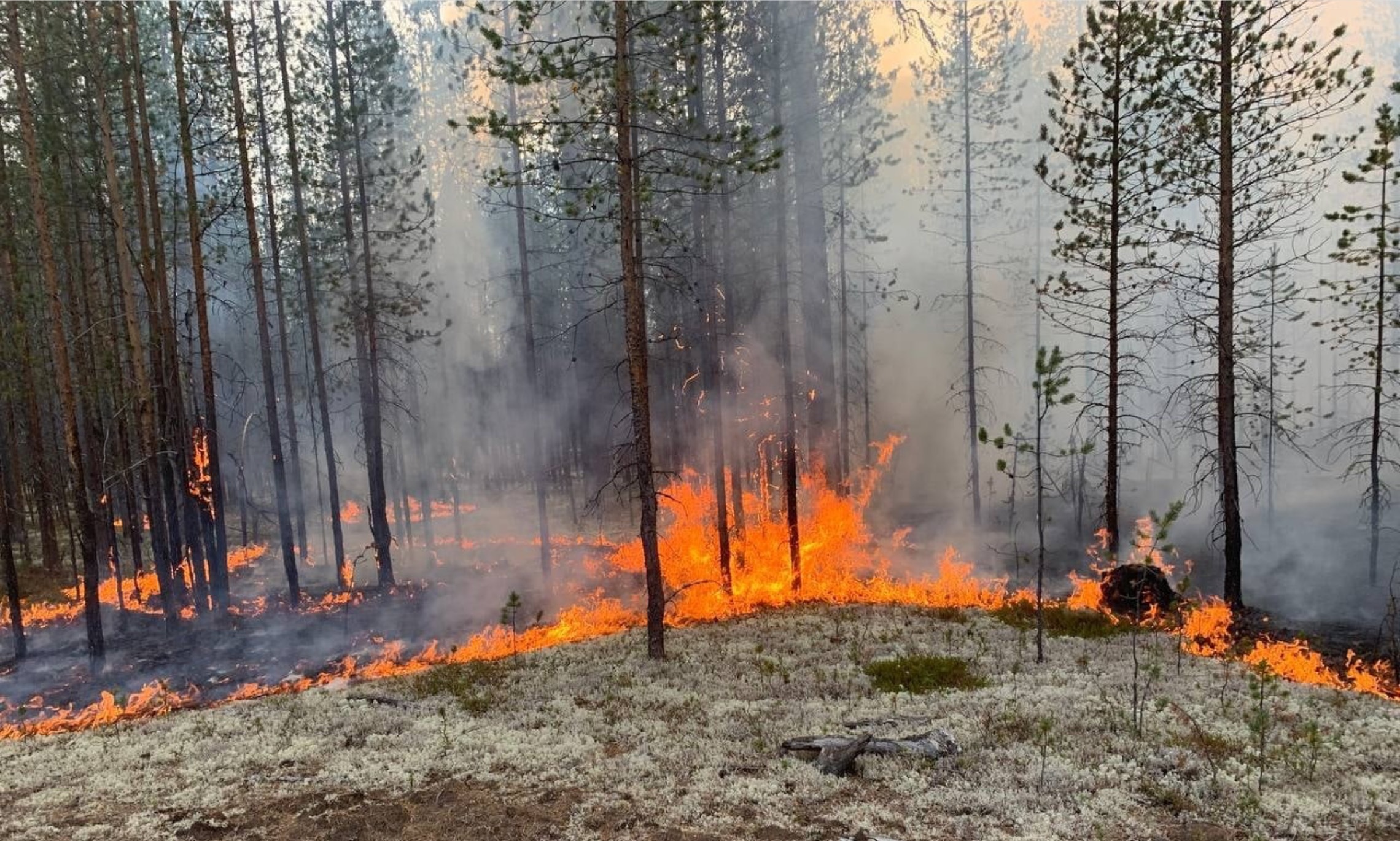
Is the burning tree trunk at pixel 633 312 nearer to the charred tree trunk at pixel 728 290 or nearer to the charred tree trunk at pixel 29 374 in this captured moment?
the charred tree trunk at pixel 728 290

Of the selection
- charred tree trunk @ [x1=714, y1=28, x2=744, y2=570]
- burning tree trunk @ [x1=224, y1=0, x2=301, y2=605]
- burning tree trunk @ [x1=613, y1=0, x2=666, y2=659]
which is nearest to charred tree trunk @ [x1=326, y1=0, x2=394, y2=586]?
burning tree trunk @ [x1=224, y1=0, x2=301, y2=605]

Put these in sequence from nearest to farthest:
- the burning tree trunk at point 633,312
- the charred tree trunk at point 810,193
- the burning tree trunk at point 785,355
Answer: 1. the burning tree trunk at point 633,312
2. the burning tree trunk at point 785,355
3. the charred tree trunk at point 810,193

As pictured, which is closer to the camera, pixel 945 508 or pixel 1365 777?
pixel 1365 777

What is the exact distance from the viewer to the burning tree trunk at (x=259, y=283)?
62.2ft

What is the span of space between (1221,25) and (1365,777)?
14332 mm

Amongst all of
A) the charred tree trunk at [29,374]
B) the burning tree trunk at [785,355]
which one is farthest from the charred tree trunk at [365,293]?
the burning tree trunk at [785,355]

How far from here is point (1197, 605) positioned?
16531mm

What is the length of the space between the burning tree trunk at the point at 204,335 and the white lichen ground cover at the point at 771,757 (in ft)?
31.8

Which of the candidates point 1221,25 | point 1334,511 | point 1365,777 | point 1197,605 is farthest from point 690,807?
point 1334,511

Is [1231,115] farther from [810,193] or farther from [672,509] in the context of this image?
[672,509]

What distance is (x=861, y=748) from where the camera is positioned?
7805 mm

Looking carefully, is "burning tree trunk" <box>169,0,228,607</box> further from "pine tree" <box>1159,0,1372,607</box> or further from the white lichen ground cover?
"pine tree" <box>1159,0,1372,607</box>

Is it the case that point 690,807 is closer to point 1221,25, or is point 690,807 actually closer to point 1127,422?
point 1221,25

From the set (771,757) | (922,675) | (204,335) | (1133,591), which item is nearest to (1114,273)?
(1133,591)
